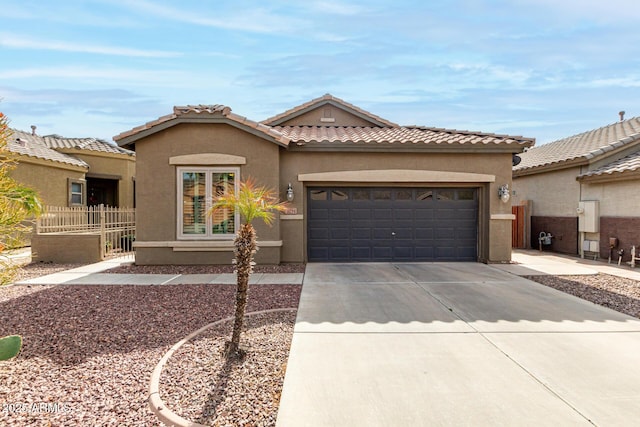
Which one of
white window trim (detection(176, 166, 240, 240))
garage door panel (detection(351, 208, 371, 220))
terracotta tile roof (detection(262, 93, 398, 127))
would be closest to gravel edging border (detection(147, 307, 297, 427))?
white window trim (detection(176, 166, 240, 240))

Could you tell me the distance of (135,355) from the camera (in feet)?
15.3

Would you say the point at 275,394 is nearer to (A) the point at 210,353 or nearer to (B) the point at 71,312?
(A) the point at 210,353

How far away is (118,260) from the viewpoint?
12.5m

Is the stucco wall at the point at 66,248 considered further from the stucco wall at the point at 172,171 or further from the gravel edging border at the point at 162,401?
the gravel edging border at the point at 162,401

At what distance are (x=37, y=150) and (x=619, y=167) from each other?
79.6 feet

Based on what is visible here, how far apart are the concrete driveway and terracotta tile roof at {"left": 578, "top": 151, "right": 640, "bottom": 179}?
697cm

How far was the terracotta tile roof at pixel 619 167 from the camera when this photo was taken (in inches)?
467

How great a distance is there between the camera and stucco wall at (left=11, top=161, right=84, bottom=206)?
16045 millimetres

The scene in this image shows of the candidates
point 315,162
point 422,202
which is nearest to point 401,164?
point 422,202

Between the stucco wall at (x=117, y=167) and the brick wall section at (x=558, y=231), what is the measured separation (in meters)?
21.2

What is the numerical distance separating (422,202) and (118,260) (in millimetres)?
10521

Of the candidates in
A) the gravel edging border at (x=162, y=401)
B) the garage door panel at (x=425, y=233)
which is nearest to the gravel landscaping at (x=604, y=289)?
the garage door panel at (x=425, y=233)

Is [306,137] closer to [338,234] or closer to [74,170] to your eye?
[338,234]

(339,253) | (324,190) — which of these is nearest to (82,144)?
(324,190)
